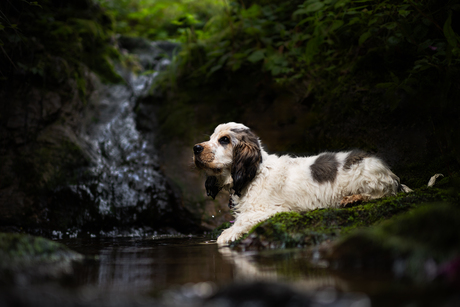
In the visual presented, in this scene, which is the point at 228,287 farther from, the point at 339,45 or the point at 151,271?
the point at 339,45

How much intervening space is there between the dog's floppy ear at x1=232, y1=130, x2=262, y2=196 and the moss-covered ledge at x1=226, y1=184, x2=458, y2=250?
0.88 metres

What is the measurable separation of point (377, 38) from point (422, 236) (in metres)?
5.18

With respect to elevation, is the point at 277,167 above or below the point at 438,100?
below

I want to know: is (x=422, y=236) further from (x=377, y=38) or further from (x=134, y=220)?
(x=134, y=220)

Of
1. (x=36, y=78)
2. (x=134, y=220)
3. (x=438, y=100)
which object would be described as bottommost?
(x=134, y=220)

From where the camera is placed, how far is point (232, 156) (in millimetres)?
4629

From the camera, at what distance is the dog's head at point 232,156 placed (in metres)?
4.55

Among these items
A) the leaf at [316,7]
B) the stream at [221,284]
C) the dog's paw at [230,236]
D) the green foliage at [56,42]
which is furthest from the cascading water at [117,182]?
the leaf at [316,7]

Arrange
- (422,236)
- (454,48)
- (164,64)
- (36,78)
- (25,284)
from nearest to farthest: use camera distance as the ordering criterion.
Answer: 1. (25,284)
2. (422,236)
3. (454,48)
4. (36,78)
5. (164,64)

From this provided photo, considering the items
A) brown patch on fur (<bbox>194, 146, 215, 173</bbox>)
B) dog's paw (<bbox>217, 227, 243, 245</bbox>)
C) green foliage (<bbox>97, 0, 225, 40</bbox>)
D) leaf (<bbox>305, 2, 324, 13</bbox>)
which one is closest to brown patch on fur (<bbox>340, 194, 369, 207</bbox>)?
dog's paw (<bbox>217, 227, 243, 245</bbox>)

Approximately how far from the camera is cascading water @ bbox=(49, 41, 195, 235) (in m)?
7.02


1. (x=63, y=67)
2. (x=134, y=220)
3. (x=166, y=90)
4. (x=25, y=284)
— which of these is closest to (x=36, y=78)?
(x=63, y=67)

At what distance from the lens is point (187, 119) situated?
8.38 m

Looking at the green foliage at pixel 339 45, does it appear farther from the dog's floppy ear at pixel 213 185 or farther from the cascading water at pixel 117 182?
the dog's floppy ear at pixel 213 185
